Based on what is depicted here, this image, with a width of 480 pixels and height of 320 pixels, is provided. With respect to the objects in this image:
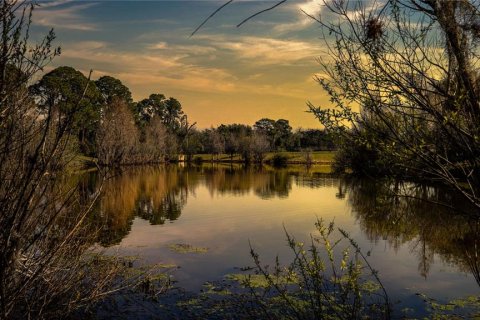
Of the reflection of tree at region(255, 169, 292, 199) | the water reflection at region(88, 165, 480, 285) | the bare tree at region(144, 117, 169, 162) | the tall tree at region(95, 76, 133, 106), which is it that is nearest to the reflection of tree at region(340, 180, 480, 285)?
the water reflection at region(88, 165, 480, 285)

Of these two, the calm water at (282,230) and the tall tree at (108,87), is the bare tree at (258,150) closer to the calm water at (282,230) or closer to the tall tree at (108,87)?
the tall tree at (108,87)

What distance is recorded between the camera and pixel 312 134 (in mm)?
114875

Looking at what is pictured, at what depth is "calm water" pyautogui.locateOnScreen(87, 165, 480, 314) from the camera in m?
12.6

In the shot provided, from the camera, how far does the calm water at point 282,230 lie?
41.5 feet

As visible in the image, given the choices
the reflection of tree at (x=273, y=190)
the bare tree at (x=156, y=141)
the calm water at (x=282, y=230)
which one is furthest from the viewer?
the bare tree at (x=156, y=141)

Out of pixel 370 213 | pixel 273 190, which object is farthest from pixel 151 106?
pixel 370 213

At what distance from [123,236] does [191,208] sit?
341 inches

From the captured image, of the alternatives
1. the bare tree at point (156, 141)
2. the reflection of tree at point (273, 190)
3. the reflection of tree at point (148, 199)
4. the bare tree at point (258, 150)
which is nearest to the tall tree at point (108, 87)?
the bare tree at point (156, 141)

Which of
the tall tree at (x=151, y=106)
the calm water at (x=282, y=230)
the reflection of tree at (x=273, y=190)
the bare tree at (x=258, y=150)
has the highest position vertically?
the tall tree at (x=151, y=106)

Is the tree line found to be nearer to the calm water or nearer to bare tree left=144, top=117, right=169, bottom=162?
bare tree left=144, top=117, right=169, bottom=162

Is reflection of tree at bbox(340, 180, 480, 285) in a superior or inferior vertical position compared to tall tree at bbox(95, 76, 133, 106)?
inferior

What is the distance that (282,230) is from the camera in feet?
63.9

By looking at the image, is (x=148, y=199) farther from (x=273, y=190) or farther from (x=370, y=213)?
(x=370, y=213)

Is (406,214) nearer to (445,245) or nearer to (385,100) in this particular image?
(445,245)
